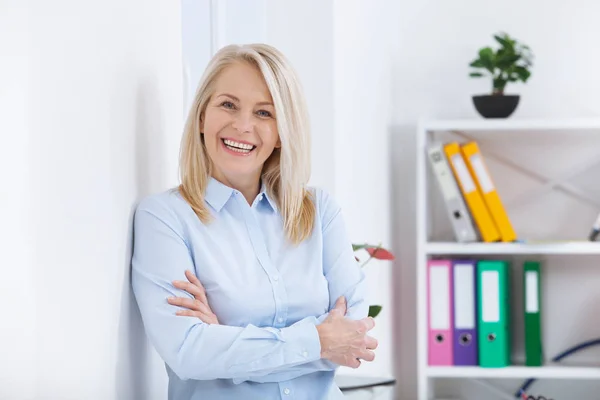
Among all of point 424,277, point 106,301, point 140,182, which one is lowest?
point 424,277

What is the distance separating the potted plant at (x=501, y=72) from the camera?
3104 mm

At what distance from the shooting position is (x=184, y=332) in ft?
4.31

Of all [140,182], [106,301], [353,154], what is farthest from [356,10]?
[106,301]

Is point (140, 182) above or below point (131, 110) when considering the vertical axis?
below

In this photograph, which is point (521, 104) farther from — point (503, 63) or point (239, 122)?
point (239, 122)

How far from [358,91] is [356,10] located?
26cm

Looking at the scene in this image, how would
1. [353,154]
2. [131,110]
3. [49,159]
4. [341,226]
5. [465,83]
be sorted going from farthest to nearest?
[465,83] → [353,154] → [341,226] → [131,110] → [49,159]

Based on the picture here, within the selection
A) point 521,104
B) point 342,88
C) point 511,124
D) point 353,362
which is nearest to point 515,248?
point 511,124

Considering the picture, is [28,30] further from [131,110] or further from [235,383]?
[235,383]

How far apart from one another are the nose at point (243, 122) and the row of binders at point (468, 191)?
168cm

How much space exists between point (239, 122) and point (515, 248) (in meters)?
1.79

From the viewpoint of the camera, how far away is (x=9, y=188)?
33.9 inches

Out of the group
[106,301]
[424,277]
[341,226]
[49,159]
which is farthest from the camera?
[424,277]

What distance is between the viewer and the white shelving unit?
3.03 metres
